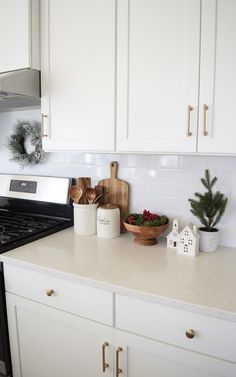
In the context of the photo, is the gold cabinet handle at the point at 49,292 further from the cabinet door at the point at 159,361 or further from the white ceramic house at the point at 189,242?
the white ceramic house at the point at 189,242

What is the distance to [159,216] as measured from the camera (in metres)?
1.58

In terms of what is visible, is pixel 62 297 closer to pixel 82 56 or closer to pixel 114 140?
pixel 114 140

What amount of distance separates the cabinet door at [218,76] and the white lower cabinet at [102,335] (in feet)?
2.17

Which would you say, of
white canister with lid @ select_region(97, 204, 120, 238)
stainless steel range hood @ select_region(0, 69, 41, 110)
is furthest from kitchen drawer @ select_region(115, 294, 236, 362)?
stainless steel range hood @ select_region(0, 69, 41, 110)

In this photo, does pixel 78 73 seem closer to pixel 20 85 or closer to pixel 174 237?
pixel 20 85

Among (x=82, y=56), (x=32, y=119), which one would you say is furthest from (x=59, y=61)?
(x=32, y=119)

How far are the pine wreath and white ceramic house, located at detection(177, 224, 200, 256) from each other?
1086mm

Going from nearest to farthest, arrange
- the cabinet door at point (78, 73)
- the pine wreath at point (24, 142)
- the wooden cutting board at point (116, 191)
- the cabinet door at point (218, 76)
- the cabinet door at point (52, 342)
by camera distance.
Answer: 1. the cabinet door at point (218, 76)
2. the cabinet door at point (52, 342)
3. the cabinet door at point (78, 73)
4. the wooden cutting board at point (116, 191)
5. the pine wreath at point (24, 142)

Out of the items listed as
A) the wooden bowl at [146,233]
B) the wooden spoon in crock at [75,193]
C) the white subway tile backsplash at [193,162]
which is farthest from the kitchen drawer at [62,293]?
the white subway tile backsplash at [193,162]

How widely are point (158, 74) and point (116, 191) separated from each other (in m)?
0.73

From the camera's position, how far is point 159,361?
42.3 inches

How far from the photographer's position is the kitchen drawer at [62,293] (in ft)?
3.77

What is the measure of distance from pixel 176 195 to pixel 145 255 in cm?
39

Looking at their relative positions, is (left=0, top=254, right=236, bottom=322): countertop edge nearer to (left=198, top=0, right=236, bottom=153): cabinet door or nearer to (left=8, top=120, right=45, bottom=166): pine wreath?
(left=198, top=0, right=236, bottom=153): cabinet door
